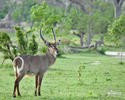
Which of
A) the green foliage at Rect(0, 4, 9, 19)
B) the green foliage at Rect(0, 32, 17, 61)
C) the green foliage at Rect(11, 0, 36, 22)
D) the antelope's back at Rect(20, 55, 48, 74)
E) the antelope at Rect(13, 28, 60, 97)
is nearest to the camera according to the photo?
the antelope at Rect(13, 28, 60, 97)

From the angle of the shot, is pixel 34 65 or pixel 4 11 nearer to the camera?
pixel 34 65

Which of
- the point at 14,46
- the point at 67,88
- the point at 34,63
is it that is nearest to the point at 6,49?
the point at 14,46

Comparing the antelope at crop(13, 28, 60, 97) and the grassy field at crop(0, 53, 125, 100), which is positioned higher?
the antelope at crop(13, 28, 60, 97)

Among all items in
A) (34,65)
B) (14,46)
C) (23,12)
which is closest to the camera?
(34,65)

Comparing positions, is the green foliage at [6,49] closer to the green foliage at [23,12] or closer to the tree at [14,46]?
the tree at [14,46]

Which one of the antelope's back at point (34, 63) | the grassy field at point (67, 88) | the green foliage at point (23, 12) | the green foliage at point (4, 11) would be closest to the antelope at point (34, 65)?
the antelope's back at point (34, 63)

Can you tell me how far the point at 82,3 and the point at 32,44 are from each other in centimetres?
3967

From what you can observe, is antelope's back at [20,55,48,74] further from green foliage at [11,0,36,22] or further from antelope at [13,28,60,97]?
green foliage at [11,0,36,22]

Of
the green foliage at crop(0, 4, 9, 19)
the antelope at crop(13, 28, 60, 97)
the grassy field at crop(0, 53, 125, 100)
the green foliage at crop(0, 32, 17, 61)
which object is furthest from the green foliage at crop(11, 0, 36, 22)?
the antelope at crop(13, 28, 60, 97)

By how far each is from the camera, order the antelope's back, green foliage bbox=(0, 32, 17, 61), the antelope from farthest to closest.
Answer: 1. green foliage bbox=(0, 32, 17, 61)
2. the antelope's back
3. the antelope

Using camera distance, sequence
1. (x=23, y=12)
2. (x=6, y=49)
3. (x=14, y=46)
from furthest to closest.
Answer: (x=23, y=12), (x=14, y=46), (x=6, y=49)

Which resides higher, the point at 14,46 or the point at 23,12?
the point at 23,12

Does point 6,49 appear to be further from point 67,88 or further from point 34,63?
point 34,63

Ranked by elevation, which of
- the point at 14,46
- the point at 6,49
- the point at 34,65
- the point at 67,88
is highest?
the point at 34,65
